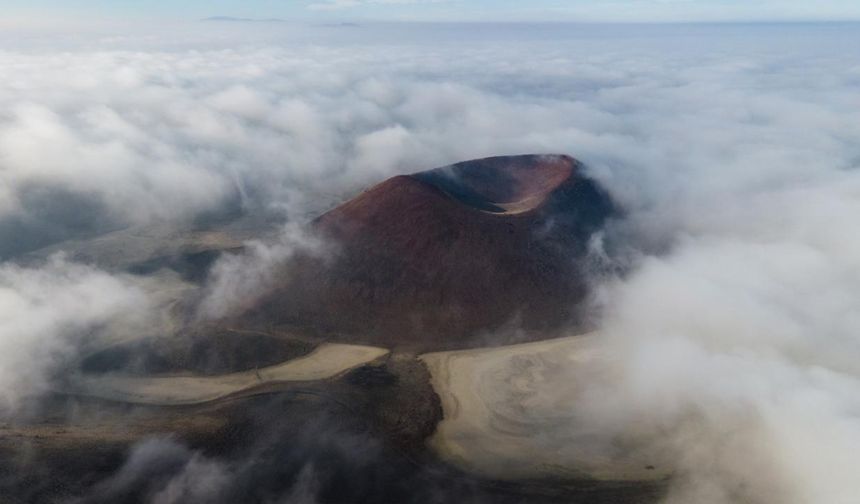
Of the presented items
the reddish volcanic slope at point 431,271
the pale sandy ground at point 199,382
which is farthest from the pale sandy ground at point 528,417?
the pale sandy ground at point 199,382

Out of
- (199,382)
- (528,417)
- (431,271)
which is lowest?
(199,382)

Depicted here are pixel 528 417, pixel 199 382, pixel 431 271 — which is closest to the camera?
pixel 528 417

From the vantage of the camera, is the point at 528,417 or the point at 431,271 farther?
the point at 431,271

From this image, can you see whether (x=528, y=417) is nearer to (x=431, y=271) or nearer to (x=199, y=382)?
(x=431, y=271)

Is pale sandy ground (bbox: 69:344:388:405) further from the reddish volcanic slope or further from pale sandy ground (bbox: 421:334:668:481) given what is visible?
pale sandy ground (bbox: 421:334:668:481)

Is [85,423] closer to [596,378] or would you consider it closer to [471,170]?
[596,378]

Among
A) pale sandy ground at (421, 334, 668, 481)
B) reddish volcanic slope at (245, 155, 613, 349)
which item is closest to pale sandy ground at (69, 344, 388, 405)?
reddish volcanic slope at (245, 155, 613, 349)

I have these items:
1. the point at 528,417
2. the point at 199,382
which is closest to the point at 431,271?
the point at 528,417
